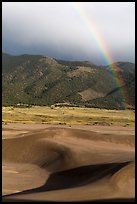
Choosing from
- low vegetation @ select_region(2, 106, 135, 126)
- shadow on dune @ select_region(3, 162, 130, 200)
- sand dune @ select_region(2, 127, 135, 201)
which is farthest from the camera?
low vegetation @ select_region(2, 106, 135, 126)

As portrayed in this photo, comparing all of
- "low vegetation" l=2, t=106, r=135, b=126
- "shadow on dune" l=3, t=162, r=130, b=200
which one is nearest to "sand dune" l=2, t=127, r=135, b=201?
"shadow on dune" l=3, t=162, r=130, b=200

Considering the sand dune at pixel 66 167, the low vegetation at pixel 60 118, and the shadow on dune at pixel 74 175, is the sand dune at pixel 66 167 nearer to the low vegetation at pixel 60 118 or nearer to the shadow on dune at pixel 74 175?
the shadow on dune at pixel 74 175

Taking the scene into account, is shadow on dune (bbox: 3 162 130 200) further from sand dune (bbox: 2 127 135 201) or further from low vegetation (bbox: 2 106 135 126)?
low vegetation (bbox: 2 106 135 126)

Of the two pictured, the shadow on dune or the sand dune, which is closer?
the sand dune

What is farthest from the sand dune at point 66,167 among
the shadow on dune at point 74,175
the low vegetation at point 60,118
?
the low vegetation at point 60,118

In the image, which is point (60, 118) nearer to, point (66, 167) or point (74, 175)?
point (66, 167)

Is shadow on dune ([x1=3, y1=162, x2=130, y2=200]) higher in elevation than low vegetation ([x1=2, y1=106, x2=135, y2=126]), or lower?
lower

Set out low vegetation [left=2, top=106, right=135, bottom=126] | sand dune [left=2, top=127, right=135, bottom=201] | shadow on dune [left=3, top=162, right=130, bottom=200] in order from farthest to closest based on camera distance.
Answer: low vegetation [left=2, top=106, right=135, bottom=126] → shadow on dune [left=3, top=162, right=130, bottom=200] → sand dune [left=2, top=127, right=135, bottom=201]

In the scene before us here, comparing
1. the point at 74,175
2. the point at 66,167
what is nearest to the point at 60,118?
the point at 66,167
